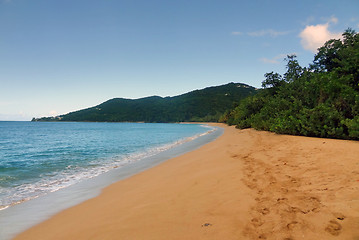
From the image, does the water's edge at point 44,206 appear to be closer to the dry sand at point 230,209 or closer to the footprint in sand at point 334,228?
the dry sand at point 230,209

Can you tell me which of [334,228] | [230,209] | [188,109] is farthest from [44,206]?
[188,109]

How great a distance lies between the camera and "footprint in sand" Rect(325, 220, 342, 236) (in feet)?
9.66

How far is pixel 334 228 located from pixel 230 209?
1644 mm

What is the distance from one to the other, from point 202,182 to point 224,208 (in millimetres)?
2099

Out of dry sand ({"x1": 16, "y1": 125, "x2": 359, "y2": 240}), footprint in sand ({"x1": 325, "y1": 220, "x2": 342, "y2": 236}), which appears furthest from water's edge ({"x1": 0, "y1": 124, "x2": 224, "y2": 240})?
footprint in sand ({"x1": 325, "y1": 220, "x2": 342, "y2": 236})

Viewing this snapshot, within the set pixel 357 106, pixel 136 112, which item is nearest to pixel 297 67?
pixel 357 106

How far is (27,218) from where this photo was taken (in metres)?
4.89

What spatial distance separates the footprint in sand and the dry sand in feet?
0.04

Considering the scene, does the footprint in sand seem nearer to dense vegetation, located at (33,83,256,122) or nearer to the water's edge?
the water's edge

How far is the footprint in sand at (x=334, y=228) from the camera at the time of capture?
2.95 meters

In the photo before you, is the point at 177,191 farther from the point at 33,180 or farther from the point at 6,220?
the point at 33,180

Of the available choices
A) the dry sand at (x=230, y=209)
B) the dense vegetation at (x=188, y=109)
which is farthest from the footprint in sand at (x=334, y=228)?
the dense vegetation at (x=188, y=109)

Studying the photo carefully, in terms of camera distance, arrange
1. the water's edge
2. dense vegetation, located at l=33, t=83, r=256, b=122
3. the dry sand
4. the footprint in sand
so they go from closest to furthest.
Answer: the footprint in sand < the dry sand < the water's edge < dense vegetation, located at l=33, t=83, r=256, b=122

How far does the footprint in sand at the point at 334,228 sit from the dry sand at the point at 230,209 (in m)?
0.01
